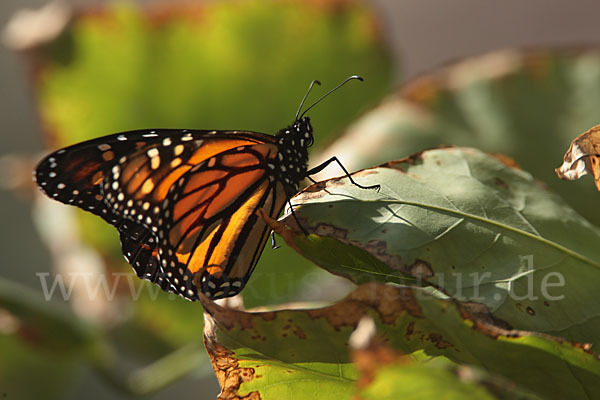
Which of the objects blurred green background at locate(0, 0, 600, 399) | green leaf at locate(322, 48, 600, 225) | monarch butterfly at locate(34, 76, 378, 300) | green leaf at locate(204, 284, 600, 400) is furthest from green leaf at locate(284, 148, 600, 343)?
blurred green background at locate(0, 0, 600, 399)

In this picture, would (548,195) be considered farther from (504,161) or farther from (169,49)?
(169,49)

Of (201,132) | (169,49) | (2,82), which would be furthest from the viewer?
(2,82)

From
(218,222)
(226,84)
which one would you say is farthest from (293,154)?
(226,84)

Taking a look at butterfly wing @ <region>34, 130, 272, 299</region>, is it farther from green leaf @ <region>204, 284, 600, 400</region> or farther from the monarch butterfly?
green leaf @ <region>204, 284, 600, 400</region>

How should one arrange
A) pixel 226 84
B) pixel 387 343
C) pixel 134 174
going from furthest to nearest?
1. pixel 226 84
2. pixel 134 174
3. pixel 387 343

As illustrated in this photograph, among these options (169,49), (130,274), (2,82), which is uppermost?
(169,49)

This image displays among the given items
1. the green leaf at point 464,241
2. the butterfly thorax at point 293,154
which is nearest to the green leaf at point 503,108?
the butterfly thorax at point 293,154

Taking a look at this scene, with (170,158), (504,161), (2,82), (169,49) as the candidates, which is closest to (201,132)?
(170,158)

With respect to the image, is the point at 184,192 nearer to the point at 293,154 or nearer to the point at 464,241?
the point at 293,154
